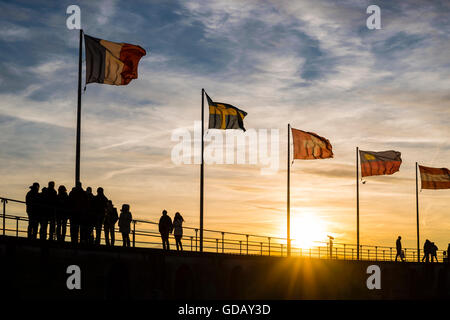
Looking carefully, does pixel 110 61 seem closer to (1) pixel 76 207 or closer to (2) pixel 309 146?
(1) pixel 76 207

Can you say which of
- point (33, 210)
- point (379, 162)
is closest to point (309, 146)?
point (379, 162)

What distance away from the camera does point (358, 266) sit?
4797 cm

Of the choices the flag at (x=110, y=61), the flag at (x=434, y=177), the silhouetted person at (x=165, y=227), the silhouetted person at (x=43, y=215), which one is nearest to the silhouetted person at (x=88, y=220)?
the silhouetted person at (x=43, y=215)

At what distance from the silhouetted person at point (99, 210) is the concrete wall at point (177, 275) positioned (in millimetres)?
867

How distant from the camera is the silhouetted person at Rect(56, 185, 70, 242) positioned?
22.0 metres

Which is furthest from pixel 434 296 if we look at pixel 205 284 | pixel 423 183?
pixel 205 284

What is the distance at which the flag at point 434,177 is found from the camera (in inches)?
2172

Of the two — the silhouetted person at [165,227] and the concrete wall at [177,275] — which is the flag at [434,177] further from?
the silhouetted person at [165,227]

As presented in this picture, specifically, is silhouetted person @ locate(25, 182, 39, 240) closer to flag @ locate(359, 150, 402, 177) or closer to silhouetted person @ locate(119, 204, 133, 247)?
A: silhouetted person @ locate(119, 204, 133, 247)

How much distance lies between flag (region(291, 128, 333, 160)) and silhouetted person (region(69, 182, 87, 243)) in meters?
20.2

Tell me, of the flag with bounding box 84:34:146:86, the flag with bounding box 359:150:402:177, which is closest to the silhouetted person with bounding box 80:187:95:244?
the flag with bounding box 84:34:146:86

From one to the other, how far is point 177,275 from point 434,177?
33.4 meters
